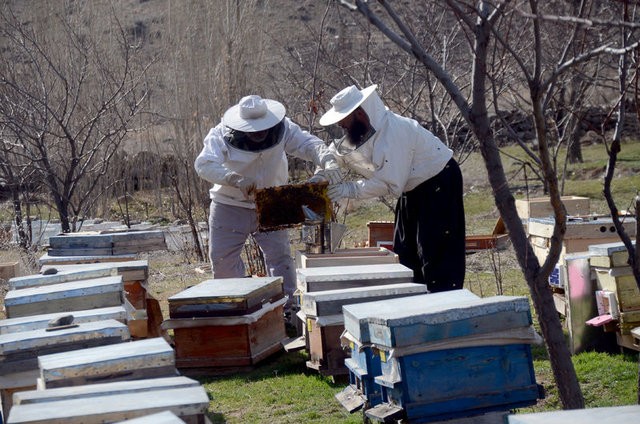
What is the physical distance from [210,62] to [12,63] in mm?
2362

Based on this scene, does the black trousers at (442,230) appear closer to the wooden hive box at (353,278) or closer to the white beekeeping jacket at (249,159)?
the wooden hive box at (353,278)

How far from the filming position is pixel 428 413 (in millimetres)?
3309

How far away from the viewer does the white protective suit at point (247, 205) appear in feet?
20.3

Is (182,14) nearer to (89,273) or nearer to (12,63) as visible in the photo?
(12,63)

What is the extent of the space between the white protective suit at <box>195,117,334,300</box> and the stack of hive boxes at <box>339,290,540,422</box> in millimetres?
2916

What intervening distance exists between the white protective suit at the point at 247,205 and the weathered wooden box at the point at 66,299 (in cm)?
172

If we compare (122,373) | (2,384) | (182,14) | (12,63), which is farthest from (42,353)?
(182,14)

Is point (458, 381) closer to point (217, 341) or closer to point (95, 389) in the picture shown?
point (95, 389)

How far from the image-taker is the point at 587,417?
7.50ft

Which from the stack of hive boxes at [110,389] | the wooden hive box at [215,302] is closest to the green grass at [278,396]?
the wooden hive box at [215,302]

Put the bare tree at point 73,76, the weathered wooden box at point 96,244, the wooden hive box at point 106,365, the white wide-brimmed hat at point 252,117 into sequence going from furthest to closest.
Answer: the bare tree at point 73,76 → the weathered wooden box at point 96,244 → the white wide-brimmed hat at point 252,117 → the wooden hive box at point 106,365

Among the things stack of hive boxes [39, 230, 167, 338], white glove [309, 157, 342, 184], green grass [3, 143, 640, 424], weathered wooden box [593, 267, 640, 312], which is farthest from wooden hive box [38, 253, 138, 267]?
weathered wooden box [593, 267, 640, 312]

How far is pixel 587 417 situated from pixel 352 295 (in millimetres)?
2188

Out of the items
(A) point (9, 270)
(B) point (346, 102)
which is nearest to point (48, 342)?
(B) point (346, 102)
